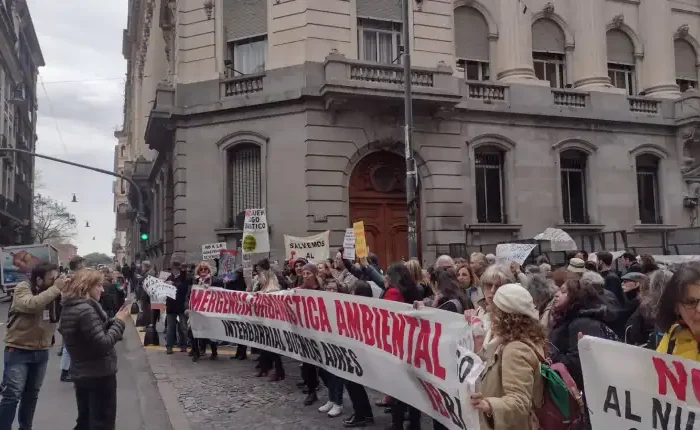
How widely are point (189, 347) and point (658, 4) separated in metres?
21.0

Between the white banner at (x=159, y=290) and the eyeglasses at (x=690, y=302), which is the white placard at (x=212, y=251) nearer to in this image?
the white banner at (x=159, y=290)

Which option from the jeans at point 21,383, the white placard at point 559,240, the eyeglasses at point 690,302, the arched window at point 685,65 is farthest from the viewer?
the arched window at point 685,65

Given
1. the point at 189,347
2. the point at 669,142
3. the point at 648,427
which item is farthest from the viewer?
A: the point at 669,142

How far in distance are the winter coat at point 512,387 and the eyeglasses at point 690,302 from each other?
0.75m

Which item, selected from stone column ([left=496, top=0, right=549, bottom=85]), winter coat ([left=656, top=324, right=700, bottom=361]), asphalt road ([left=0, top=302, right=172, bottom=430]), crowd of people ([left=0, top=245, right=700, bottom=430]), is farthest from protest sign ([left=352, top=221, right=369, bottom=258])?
stone column ([left=496, top=0, right=549, bottom=85])

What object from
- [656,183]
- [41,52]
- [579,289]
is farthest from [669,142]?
[41,52]

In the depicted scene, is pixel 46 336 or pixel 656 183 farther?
pixel 656 183

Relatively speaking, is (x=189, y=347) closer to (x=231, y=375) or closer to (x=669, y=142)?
(x=231, y=375)

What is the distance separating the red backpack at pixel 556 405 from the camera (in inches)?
129

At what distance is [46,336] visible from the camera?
Answer: 6.25m

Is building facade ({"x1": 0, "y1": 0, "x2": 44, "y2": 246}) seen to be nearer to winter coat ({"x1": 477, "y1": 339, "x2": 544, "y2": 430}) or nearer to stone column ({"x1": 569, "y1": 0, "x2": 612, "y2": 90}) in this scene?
stone column ({"x1": 569, "y1": 0, "x2": 612, "y2": 90})

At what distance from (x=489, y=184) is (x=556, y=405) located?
57.4 ft

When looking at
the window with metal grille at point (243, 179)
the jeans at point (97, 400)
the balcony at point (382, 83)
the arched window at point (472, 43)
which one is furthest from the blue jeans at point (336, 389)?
the arched window at point (472, 43)

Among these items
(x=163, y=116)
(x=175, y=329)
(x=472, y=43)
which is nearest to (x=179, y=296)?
(x=175, y=329)
